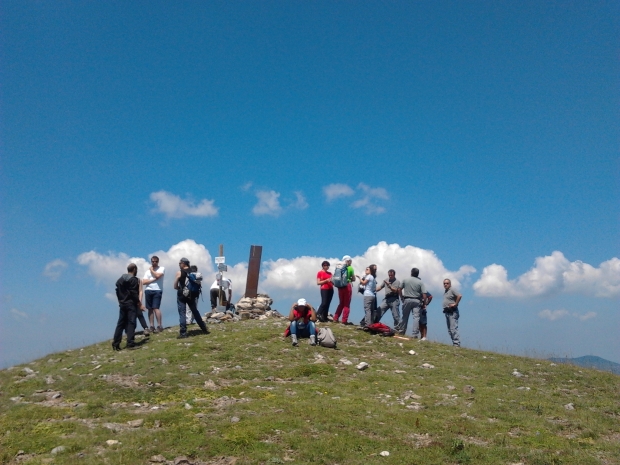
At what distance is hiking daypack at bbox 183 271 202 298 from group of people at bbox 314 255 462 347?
4.85m

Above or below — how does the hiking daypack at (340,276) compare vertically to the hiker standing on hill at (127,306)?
above

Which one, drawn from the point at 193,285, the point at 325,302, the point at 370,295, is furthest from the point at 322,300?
the point at 193,285

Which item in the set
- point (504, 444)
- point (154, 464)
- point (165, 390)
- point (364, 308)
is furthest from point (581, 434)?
point (364, 308)

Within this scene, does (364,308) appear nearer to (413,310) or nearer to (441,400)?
(413,310)

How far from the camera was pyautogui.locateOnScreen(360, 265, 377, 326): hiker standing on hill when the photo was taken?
19.8 m

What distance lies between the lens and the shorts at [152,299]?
18.7 metres

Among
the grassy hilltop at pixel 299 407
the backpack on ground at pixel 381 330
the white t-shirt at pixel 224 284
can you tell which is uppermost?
the white t-shirt at pixel 224 284

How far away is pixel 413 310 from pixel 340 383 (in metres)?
7.28

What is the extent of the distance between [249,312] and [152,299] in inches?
218

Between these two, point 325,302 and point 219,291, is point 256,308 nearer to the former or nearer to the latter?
point 219,291

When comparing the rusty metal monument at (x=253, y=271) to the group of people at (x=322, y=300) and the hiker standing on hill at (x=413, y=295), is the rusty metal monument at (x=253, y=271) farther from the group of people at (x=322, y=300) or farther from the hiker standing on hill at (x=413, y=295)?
the hiker standing on hill at (x=413, y=295)

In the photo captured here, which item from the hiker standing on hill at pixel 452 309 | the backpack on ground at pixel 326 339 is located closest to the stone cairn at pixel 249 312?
the backpack on ground at pixel 326 339

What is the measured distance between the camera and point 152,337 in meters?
18.2

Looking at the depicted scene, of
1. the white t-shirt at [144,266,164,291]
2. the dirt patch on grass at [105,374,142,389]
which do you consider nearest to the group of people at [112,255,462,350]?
the white t-shirt at [144,266,164,291]
